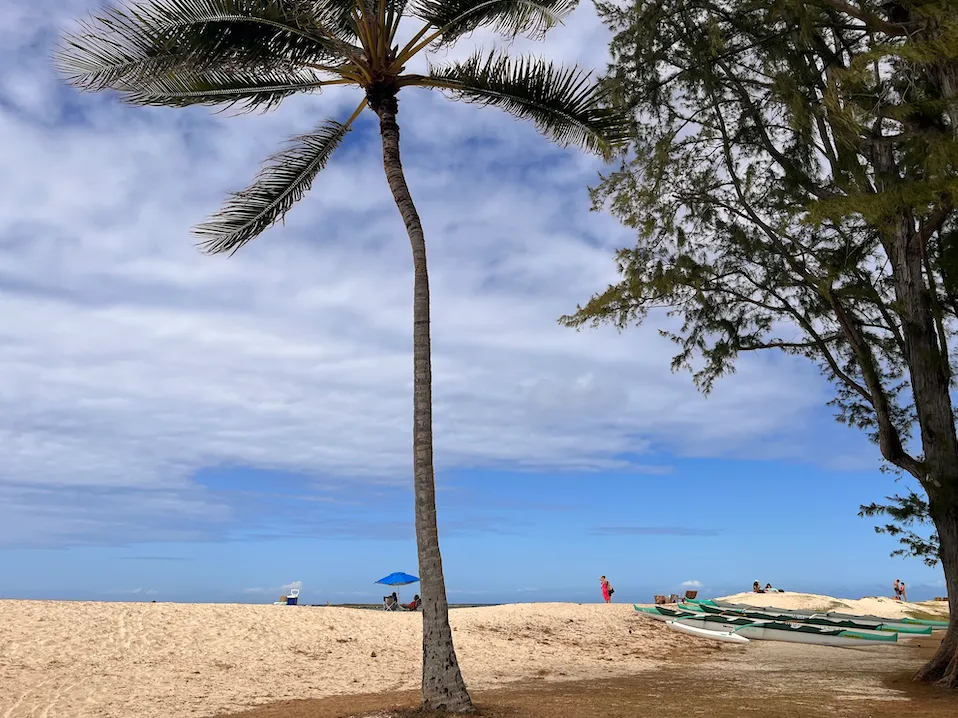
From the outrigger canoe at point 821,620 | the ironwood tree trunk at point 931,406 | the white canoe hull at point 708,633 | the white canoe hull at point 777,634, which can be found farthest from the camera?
the outrigger canoe at point 821,620

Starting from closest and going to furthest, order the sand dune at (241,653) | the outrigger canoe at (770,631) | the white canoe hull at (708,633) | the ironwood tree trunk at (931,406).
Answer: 1. the sand dune at (241,653)
2. the ironwood tree trunk at (931,406)
3. the outrigger canoe at (770,631)
4. the white canoe hull at (708,633)

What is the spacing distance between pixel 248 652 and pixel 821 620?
678 inches

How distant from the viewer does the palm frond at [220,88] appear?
12500mm

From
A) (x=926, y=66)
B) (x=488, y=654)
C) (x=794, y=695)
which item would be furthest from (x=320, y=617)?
(x=926, y=66)

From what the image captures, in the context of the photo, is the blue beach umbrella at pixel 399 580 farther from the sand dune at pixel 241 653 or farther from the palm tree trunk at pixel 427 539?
the palm tree trunk at pixel 427 539

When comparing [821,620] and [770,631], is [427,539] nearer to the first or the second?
[770,631]

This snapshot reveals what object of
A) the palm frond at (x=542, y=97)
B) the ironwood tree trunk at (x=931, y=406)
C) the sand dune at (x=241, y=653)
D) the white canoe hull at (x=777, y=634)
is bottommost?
the white canoe hull at (x=777, y=634)

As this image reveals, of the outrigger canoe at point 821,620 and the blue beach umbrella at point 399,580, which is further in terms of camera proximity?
the blue beach umbrella at point 399,580

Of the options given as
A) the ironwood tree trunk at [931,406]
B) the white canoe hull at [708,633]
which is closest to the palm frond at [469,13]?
the ironwood tree trunk at [931,406]

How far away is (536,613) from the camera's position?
2431 cm

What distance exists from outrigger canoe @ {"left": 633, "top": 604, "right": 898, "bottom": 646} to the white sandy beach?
95cm

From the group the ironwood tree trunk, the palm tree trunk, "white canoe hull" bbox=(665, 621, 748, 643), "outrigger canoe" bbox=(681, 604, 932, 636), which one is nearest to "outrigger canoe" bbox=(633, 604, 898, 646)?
"white canoe hull" bbox=(665, 621, 748, 643)

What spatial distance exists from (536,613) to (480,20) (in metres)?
17.6

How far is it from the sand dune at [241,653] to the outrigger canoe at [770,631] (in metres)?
1.19
